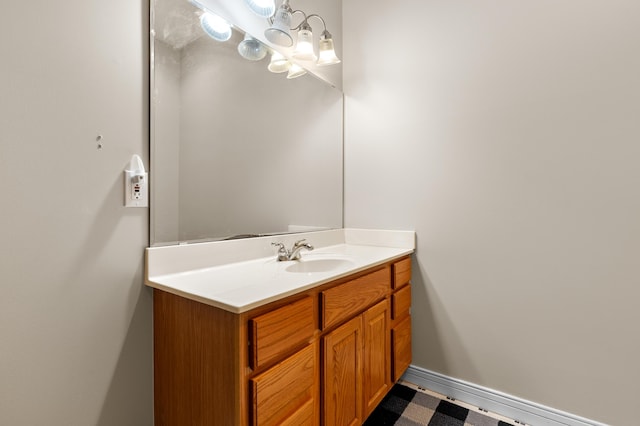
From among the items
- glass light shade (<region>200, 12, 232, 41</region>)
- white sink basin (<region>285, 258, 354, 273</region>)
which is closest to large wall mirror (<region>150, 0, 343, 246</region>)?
glass light shade (<region>200, 12, 232, 41</region>)

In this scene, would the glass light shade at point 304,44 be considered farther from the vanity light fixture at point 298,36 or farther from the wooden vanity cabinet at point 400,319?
the wooden vanity cabinet at point 400,319

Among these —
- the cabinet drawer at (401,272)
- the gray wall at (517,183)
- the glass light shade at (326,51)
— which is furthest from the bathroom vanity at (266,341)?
the glass light shade at (326,51)

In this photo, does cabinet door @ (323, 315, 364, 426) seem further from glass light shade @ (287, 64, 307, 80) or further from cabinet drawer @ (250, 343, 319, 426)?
glass light shade @ (287, 64, 307, 80)

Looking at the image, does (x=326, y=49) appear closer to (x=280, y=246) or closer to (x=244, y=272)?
(x=280, y=246)

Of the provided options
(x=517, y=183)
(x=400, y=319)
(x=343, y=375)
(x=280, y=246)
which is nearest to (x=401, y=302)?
(x=400, y=319)

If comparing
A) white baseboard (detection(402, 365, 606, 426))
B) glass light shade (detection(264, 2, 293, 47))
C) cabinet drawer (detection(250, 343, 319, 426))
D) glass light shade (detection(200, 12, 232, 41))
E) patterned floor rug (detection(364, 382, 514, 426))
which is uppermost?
glass light shade (detection(264, 2, 293, 47))

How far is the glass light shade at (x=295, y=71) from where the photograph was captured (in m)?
1.66

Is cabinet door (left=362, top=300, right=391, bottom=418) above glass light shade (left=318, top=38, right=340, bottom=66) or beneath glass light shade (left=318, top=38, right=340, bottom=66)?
beneath

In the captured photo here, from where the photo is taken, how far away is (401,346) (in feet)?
5.22

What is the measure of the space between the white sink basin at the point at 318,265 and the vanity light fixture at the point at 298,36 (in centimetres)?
109

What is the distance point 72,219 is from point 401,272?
144 centimetres

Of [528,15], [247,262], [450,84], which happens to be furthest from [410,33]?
[247,262]

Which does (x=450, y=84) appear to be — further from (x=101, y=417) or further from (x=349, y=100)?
(x=101, y=417)

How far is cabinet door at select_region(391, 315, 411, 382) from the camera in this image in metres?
1.52
